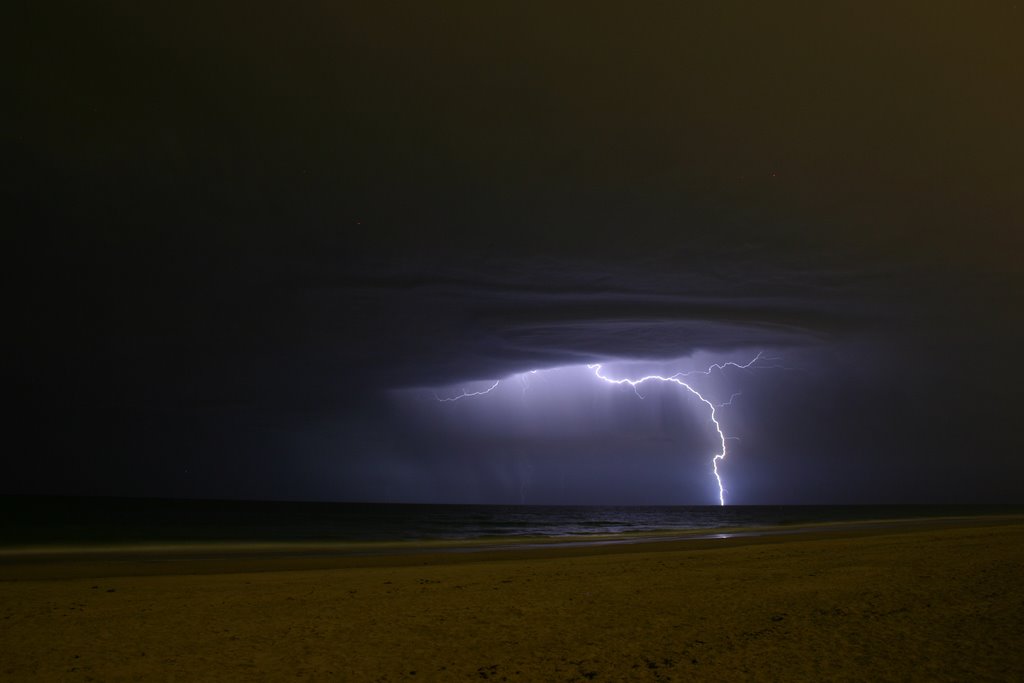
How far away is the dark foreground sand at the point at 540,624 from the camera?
5.89m

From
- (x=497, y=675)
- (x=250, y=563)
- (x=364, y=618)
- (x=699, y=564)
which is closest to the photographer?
(x=497, y=675)

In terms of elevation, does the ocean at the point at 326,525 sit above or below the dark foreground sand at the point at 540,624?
below

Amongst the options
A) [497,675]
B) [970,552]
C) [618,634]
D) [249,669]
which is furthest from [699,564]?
[249,669]

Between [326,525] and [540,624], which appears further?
[326,525]

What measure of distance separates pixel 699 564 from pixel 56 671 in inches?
438

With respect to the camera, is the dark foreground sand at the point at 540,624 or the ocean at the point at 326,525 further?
the ocean at the point at 326,525

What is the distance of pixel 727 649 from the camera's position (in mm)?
6410

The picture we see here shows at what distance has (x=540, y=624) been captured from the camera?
25.6 ft

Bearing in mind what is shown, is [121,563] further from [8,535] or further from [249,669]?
[8,535]

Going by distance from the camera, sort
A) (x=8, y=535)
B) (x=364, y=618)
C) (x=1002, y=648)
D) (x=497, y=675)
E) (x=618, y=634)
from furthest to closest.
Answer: (x=8, y=535)
(x=364, y=618)
(x=618, y=634)
(x=1002, y=648)
(x=497, y=675)

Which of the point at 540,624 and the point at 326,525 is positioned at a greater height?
the point at 540,624

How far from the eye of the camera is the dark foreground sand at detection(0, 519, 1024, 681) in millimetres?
5895

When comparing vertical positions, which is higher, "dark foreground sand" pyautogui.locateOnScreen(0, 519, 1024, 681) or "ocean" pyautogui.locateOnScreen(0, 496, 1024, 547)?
"dark foreground sand" pyautogui.locateOnScreen(0, 519, 1024, 681)

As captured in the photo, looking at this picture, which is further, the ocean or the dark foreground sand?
the ocean
